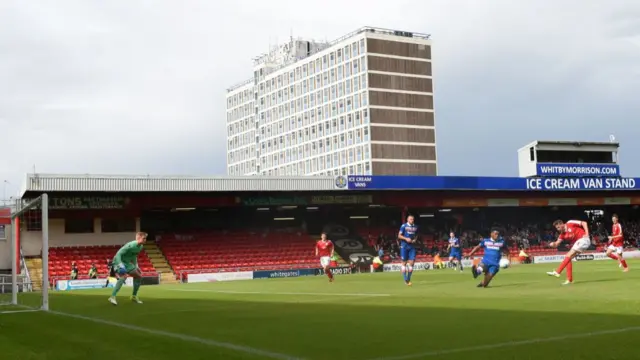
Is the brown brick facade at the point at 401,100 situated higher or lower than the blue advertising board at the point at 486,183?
higher

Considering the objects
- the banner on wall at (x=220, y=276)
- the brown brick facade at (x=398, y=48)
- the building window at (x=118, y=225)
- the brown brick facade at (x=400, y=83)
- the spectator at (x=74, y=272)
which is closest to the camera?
the spectator at (x=74, y=272)

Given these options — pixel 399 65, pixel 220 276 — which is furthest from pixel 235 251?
pixel 399 65

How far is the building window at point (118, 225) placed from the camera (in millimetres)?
55531

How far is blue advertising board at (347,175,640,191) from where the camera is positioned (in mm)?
59031

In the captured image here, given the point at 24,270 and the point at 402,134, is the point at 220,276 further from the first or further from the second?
the point at 402,134

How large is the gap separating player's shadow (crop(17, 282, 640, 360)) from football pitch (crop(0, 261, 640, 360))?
17 millimetres

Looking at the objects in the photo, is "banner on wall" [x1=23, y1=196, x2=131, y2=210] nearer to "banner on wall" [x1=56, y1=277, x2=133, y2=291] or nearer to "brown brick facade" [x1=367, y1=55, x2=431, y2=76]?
"banner on wall" [x1=56, y1=277, x2=133, y2=291]

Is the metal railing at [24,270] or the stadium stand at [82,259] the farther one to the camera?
the stadium stand at [82,259]

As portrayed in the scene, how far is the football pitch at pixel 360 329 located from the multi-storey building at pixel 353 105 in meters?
116

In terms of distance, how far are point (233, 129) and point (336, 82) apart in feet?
163

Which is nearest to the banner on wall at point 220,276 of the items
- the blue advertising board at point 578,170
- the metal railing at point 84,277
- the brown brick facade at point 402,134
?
the metal railing at point 84,277

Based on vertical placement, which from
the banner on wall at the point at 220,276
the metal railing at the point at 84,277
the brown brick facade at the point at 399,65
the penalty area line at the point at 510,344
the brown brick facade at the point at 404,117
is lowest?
the banner on wall at the point at 220,276

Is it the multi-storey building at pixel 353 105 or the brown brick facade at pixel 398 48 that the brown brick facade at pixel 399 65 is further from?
the brown brick facade at pixel 398 48

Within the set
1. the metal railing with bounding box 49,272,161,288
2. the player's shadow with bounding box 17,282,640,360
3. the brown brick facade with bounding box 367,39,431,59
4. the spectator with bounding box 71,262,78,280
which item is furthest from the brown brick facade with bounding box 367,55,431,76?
the player's shadow with bounding box 17,282,640,360
